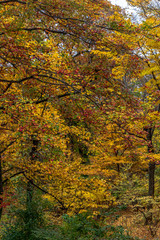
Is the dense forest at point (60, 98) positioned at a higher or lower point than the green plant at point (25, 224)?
higher

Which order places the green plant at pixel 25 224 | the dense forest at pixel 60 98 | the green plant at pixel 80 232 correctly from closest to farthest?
the dense forest at pixel 60 98
the green plant at pixel 80 232
the green plant at pixel 25 224

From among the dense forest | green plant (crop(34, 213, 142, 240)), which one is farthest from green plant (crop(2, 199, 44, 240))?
green plant (crop(34, 213, 142, 240))

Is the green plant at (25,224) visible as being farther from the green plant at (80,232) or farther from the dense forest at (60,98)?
the green plant at (80,232)

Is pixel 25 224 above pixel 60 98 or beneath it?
beneath

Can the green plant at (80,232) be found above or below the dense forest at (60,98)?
below

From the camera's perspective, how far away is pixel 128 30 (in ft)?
15.2

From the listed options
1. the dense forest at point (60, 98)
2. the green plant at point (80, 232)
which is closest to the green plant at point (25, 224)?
the dense forest at point (60, 98)

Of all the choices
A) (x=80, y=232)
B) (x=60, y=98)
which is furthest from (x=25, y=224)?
(x=60, y=98)

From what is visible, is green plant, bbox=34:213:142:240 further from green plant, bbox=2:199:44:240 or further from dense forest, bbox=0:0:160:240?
green plant, bbox=2:199:44:240

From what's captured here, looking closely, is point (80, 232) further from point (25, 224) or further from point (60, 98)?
point (60, 98)

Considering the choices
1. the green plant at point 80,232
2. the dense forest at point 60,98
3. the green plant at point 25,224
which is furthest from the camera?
the green plant at point 25,224

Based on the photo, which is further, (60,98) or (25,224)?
(60,98)

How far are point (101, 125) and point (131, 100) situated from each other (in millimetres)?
1010

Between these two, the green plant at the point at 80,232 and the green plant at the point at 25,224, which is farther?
the green plant at the point at 25,224
